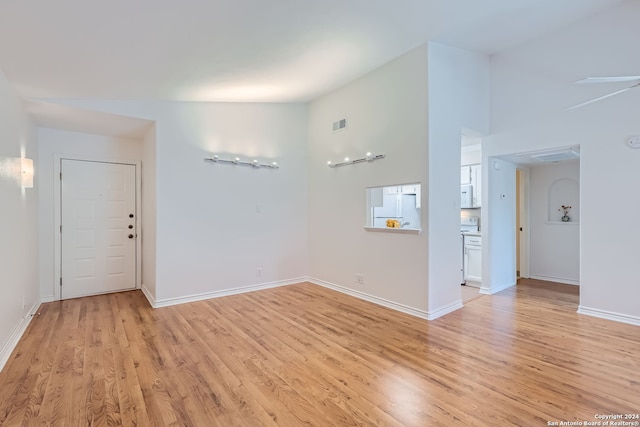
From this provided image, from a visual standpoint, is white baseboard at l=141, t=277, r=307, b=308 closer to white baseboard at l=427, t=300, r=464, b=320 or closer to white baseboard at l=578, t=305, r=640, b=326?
white baseboard at l=427, t=300, r=464, b=320

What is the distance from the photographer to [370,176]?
4281 mm

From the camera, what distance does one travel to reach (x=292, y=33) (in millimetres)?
2783

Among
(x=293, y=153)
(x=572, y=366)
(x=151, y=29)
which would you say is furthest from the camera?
(x=293, y=153)

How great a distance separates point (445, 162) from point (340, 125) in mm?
1689

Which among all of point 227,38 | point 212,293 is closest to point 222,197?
point 212,293

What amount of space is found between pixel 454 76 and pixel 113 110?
Answer: 4.22 metres

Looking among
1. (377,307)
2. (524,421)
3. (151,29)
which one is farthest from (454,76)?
(524,421)

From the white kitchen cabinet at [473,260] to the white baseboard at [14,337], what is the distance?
5634 mm

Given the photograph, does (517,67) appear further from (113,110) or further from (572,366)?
(113,110)

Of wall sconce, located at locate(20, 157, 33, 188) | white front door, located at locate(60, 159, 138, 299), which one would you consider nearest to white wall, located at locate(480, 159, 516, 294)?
white front door, located at locate(60, 159, 138, 299)

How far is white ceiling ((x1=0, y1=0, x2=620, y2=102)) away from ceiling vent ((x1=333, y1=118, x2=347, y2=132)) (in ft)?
2.03

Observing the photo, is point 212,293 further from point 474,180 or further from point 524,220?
point 524,220

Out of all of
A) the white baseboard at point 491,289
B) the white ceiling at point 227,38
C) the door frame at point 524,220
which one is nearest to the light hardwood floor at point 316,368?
the white baseboard at point 491,289

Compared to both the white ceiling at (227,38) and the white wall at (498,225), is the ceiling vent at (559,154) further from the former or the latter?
the white ceiling at (227,38)
